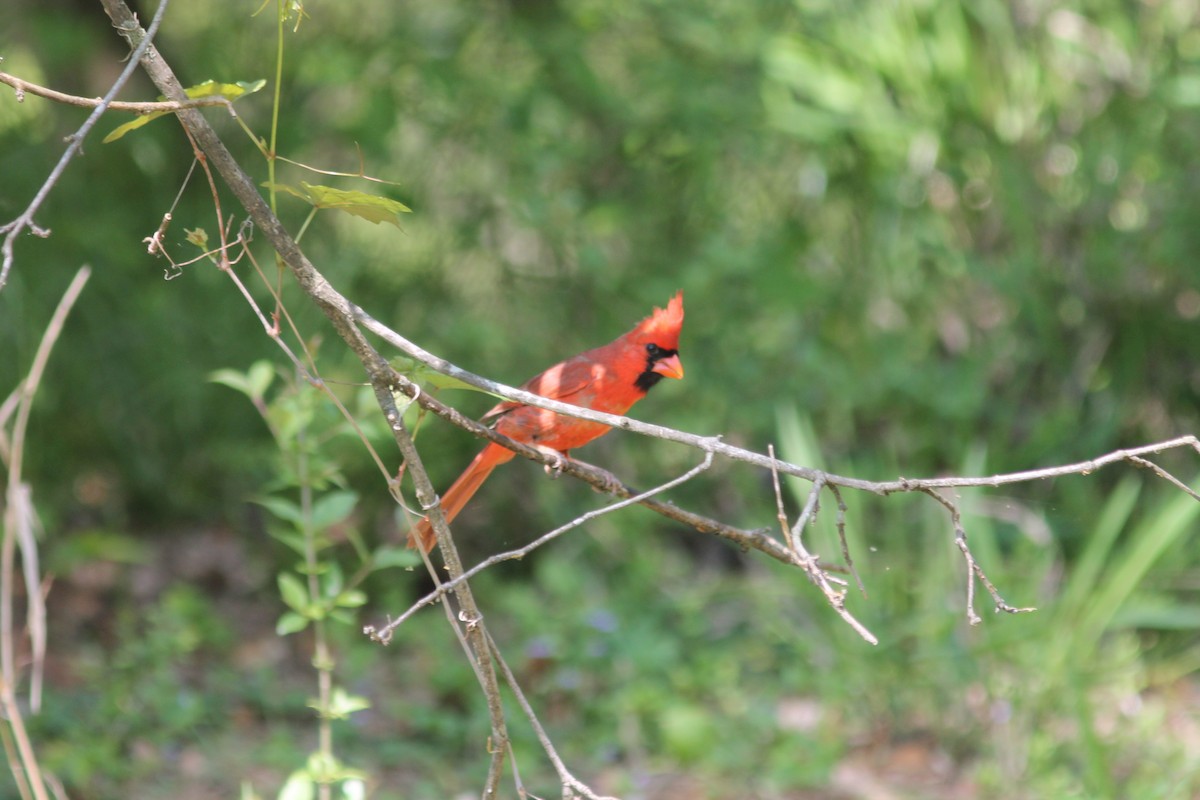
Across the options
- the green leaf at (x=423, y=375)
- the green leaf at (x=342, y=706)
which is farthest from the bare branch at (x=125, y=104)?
the green leaf at (x=342, y=706)

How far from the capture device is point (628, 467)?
4.32 m

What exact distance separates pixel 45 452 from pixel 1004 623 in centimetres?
270

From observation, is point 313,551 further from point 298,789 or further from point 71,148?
point 71,148

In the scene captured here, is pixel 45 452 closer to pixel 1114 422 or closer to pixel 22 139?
pixel 22 139

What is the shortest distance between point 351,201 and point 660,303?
107 inches

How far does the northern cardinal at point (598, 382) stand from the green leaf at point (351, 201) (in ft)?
3.35

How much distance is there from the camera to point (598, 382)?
2.34m

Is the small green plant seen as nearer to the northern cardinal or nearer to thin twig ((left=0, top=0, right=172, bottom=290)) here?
the northern cardinal

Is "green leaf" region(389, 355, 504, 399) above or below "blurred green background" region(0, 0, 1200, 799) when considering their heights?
below

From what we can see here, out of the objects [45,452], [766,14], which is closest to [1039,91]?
[766,14]

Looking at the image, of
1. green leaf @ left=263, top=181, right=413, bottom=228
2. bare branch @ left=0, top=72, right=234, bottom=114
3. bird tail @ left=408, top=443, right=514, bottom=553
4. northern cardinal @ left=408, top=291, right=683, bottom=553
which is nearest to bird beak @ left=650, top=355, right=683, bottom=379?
northern cardinal @ left=408, top=291, right=683, bottom=553

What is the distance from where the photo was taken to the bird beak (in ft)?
7.79

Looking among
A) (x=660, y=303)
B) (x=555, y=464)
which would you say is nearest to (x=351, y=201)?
(x=555, y=464)

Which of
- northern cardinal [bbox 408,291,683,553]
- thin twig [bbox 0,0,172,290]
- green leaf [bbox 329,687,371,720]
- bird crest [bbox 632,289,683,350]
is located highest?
bird crest [bbox 632,289,683,350]
